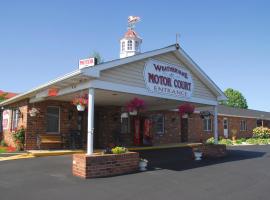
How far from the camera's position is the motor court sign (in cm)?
1296

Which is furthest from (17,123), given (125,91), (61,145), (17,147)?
(125,91)

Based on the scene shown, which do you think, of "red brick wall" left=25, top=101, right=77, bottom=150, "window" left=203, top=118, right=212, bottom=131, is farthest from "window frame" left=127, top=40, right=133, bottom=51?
"window" left=203, top=118, right=212, bottom=131

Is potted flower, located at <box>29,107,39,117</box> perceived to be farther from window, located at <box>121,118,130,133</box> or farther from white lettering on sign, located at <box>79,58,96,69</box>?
window, located at <box>121,118,130,133</box>

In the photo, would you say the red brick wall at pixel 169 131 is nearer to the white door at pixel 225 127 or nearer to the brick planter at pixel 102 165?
the white door at pixel 225 127

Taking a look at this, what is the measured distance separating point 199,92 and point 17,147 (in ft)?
31.9

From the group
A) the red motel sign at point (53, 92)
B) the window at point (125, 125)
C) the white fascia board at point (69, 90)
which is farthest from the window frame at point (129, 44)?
the red motel sign at point (53, 92)

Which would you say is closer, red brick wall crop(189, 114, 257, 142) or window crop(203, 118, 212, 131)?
red brick wall crop(189, 114, 257, 142)

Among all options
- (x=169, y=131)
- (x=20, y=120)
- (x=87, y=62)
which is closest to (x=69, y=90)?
(x=87, y=62)

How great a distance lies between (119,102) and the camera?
17.7m

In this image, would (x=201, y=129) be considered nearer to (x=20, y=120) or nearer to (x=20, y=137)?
(x=20, y=120)

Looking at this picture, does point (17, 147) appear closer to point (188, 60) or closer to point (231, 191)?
point (188, 60)

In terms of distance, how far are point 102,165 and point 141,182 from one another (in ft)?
4.69

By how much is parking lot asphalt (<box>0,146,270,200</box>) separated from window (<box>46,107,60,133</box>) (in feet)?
14.5

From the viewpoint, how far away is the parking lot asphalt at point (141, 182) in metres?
7.83
